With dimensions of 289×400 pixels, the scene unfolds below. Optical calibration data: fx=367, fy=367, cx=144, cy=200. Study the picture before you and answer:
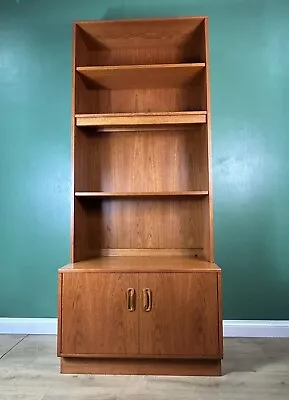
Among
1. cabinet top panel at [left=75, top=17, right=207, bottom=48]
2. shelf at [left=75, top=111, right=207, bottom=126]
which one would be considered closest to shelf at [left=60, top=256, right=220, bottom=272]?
shelf at [left=75, top=111, right=207, bottom=126]

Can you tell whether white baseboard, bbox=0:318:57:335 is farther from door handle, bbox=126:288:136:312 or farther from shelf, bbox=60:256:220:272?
door handle, bbox=126:288:136:312

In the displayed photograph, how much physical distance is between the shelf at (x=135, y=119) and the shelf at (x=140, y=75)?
0.28m

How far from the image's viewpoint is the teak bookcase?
191cm

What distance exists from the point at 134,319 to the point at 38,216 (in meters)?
1.14

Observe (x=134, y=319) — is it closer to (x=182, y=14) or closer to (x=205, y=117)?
(x=205, y=117)

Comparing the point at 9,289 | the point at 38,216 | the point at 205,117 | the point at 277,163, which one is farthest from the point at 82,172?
the point at 277,163

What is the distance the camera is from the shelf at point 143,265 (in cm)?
193

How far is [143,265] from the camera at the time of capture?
79.3 inches

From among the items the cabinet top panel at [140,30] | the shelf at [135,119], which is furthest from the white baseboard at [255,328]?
the cabinet top panel at [140,30]

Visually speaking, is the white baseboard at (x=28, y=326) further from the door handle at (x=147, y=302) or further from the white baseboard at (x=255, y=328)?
the white baseboard at (x=255, y=328)

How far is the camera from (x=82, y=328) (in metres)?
1.94

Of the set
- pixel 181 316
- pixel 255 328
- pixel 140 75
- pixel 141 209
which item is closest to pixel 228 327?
pixel 255 328

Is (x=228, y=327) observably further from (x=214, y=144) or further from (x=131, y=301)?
(x=214, y=144)

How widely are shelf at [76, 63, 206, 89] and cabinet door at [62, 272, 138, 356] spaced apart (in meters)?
1.23
